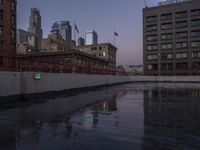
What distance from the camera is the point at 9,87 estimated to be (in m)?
12.8

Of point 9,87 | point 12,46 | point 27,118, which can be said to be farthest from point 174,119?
point 12,46

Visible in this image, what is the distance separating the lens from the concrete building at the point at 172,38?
267 ft

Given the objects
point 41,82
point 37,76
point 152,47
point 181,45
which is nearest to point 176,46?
point 181,45

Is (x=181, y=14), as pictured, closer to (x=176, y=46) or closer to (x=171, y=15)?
(x=171, y=15)

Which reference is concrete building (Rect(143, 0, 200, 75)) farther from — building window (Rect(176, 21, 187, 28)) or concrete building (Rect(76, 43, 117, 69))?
concrete building (Rect(76, 43, 117, 69))

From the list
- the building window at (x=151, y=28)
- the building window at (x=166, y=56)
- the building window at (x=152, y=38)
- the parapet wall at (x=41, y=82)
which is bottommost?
the parapet wall at (x=41, y=82)

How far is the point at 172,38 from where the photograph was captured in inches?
3351

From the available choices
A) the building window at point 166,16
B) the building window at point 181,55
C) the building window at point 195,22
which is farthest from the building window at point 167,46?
the building window at point 195,22

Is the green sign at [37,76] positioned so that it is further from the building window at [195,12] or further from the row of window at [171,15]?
the building window at [195,12]

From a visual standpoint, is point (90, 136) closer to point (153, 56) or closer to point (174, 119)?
point (174, 119)

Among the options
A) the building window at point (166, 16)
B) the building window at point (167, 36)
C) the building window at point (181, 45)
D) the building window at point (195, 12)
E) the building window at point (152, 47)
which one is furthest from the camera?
→ the building window at point (152, 47)

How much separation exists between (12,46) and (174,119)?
45778 mm

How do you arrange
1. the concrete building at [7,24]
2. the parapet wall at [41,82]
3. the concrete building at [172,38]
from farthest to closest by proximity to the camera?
1. the concrete building at [172,38]
2. the concrete building at [7,24]
3. the parapet wall at [41,82]

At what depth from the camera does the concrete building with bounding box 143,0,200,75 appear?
8131 centimetres
